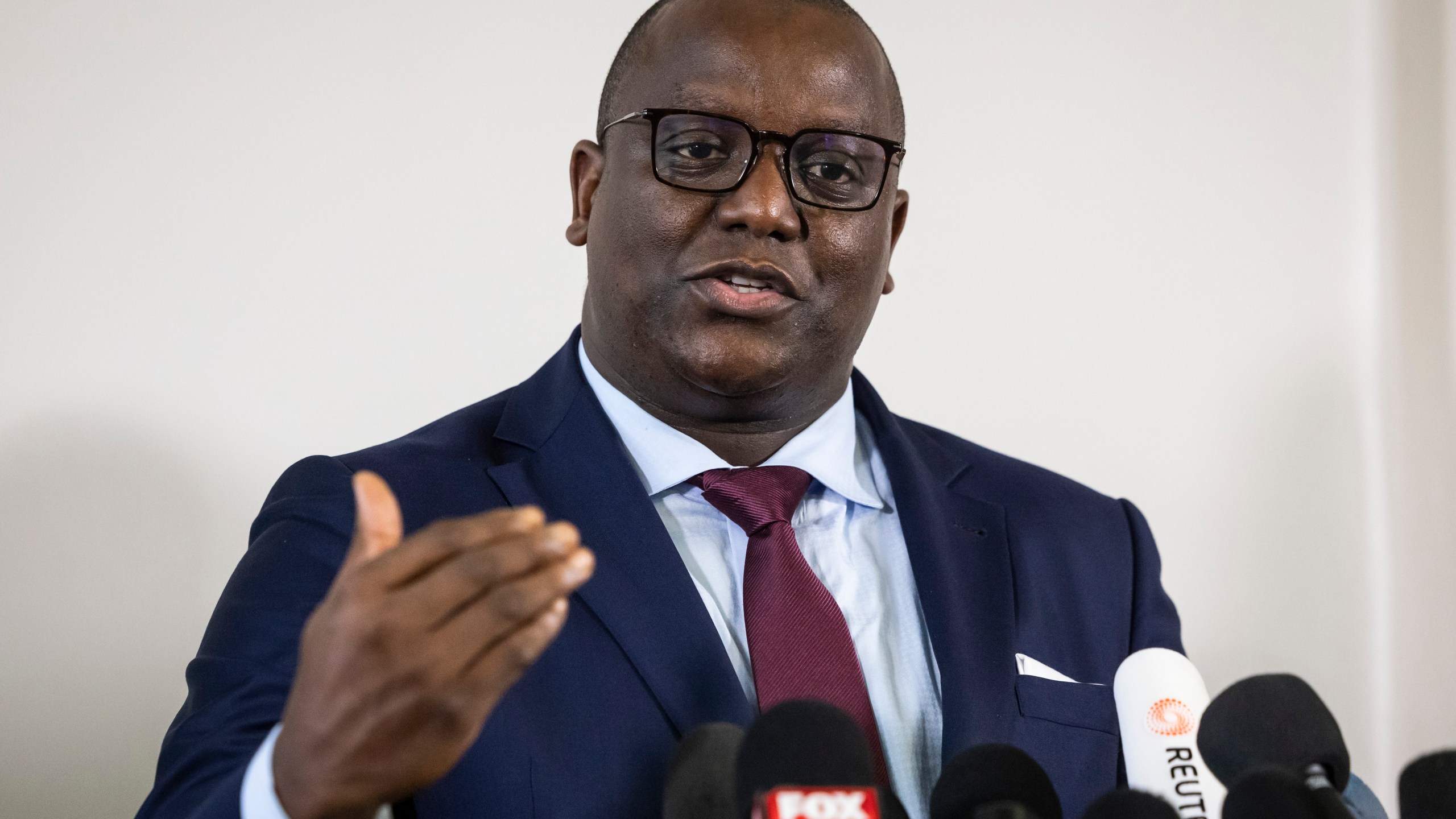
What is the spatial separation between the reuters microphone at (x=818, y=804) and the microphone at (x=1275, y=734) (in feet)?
1.07

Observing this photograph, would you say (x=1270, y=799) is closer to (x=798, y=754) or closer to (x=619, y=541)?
(x=798, y=754)

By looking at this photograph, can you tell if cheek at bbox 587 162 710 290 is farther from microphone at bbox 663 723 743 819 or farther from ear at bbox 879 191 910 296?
microphone at bbox 663 723 743 819

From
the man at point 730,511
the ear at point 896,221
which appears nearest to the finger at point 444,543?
the man at point 730,511

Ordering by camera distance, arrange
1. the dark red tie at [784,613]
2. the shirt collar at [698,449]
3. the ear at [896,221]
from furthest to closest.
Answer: the ear at [896,221] → the shirt collar at [698,449] → the dark red tie at [784,613]

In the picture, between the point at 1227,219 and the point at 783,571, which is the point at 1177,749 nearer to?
the point at 783,571

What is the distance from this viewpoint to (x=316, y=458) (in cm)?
158

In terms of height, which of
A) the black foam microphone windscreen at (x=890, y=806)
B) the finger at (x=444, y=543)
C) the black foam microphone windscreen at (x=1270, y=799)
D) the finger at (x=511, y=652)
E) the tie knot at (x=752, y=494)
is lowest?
the black foam microphone windscreen at (x=890, y=806)

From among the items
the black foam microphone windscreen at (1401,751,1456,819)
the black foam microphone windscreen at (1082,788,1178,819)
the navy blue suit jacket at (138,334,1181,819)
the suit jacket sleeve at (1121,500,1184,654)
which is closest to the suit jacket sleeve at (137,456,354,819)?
the navy blue suit jacket at (138,334,1181,819)

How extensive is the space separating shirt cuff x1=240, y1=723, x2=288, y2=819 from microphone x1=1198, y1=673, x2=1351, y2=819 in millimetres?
756

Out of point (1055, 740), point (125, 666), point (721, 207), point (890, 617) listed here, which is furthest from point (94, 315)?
point (1055, 740)

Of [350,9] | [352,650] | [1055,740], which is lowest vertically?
[1055,740]

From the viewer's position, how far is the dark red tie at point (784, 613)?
4.99ft

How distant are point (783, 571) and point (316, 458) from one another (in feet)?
1.91

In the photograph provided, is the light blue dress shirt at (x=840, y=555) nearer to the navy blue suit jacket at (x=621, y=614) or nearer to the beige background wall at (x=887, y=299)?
the navy blue suit jacket at (x=621, y=614)
